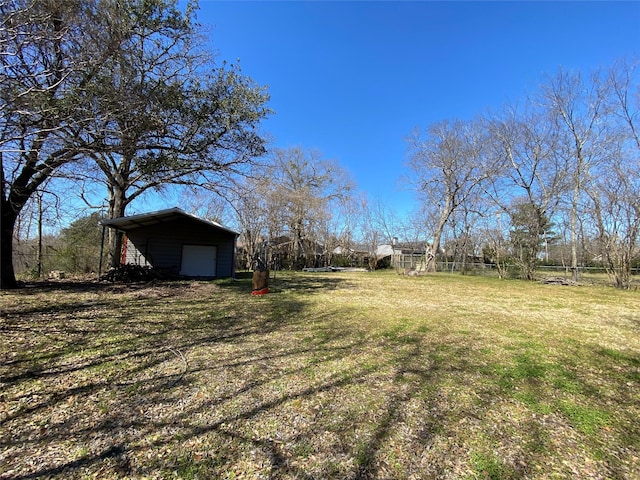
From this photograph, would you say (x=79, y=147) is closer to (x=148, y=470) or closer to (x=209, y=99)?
(x=209, y=99)

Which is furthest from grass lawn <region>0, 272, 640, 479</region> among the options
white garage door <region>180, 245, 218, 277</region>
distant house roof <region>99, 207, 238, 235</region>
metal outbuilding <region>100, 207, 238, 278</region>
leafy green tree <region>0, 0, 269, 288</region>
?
white garage door <region>180, 245, 218, 277</region>

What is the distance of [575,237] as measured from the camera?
1930 cm

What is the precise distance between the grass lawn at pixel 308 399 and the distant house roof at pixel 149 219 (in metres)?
5.03

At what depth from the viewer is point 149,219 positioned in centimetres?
1109

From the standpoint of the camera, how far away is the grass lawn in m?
1.85

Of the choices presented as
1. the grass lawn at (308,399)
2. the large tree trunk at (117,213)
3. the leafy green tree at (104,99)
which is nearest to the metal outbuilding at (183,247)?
the large tree trunk at (117,213)

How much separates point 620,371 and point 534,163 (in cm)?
1869

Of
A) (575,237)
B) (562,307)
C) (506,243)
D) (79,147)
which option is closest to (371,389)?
(79,147)

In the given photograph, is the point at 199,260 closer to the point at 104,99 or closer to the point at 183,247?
the point at 183,247

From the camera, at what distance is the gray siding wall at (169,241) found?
488 inches

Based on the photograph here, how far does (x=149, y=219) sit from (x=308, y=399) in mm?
10615

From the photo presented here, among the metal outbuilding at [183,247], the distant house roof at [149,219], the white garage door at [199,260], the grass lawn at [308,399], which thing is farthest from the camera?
the white garage door at [199,260]

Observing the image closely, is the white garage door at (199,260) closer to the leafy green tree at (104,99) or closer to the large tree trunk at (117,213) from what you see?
the large tree trunk at (117,213)

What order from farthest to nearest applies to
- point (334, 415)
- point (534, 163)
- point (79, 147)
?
point (534, 163) < point (79, 147) < point (334, 415)
